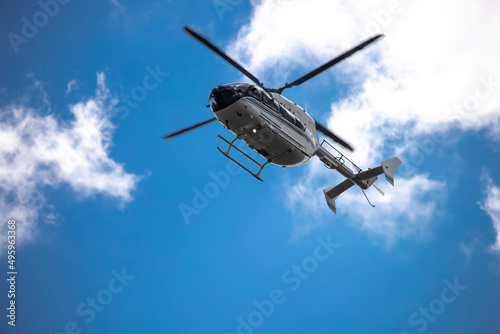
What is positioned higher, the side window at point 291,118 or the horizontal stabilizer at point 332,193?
the side window at point 291,118

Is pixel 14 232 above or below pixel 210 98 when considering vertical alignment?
above

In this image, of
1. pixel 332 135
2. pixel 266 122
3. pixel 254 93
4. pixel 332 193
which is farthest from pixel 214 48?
pixel 332 193

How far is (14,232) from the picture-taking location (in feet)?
84.1

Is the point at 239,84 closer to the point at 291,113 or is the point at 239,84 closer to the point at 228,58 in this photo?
the point at 228,58

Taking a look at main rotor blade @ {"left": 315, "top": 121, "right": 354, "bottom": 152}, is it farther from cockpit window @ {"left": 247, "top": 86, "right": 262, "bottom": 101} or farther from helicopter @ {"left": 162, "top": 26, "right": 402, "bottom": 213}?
cockpit window @ {"left": 247, "top": 86, "right": 262, "bottom": 101}

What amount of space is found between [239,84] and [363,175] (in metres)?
8.46

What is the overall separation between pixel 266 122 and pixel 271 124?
30 cm

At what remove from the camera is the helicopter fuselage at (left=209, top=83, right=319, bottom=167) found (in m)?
19.4

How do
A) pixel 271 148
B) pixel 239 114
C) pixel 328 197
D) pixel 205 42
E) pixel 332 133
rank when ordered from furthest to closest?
pixel 328 197 < pixel 332 133 < pixel 271 148 < pixel 239 114 < pixel 205 42

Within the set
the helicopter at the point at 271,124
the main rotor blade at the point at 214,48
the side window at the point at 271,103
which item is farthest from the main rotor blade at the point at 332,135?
the main rotor blade at the point at 214,48

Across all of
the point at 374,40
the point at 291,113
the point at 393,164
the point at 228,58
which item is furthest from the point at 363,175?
the point at 228,58

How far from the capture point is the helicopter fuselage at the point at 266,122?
63.5 ft

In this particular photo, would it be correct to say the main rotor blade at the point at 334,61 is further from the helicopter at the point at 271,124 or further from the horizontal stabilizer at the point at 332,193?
the horizontal stabilizer at the point at 332,193

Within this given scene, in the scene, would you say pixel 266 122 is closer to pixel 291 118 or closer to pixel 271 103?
pixel 271 103
